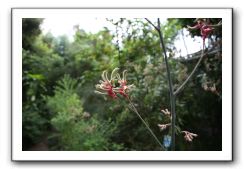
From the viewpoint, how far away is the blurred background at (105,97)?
2.41 m

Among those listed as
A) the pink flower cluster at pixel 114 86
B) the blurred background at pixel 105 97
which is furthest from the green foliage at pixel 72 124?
the pink flower cluster at pixel 114 86

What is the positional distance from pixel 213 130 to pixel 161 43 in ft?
1.97

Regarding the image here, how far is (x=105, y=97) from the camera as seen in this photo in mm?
2416

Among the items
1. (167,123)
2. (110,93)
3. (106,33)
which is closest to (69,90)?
(110,93)

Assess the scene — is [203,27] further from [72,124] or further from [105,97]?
[72,124]

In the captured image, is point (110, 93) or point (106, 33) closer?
point (110, 93)

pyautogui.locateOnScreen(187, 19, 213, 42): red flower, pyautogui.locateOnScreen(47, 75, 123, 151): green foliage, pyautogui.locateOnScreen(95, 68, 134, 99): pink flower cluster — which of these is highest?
pyautogui.locateOnScreen(187, 19, 213, 42): red flower

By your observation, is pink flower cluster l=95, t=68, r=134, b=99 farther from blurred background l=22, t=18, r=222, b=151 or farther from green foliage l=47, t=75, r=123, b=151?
green foliage l=47, t=75, r=123, b=151

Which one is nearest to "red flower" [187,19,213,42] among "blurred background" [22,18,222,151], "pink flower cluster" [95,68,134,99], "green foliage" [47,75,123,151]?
"blurred background" [22,18,222,151]

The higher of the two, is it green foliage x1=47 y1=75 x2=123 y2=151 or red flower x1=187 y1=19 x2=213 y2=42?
red flower x1=187 y1=19 x2=213 y2=42

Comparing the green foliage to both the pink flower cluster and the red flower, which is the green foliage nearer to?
the pink flower cluster

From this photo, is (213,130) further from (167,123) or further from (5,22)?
(5,22)

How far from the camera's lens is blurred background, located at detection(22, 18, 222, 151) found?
7.91 ft

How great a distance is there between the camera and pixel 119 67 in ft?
7.98
